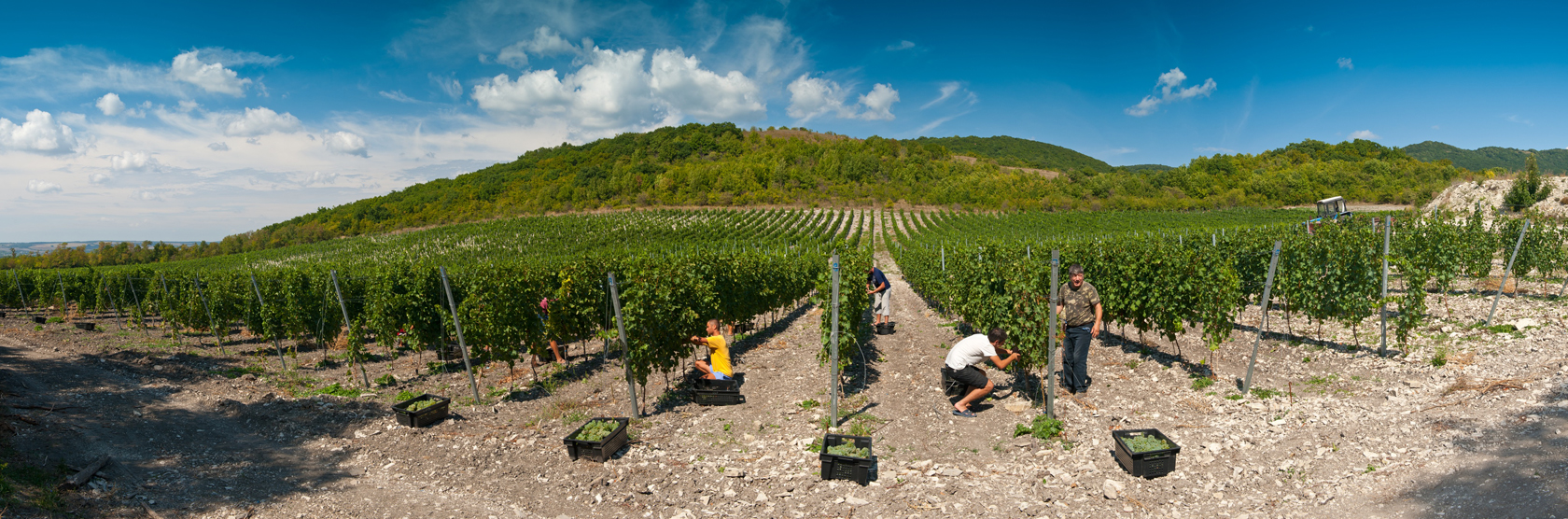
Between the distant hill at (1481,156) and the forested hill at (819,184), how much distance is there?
793 inches

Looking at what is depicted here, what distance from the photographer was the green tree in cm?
3116

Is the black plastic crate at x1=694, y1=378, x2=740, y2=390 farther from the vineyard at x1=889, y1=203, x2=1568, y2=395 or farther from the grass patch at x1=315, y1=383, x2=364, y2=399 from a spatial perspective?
the grass patch at x1=315, y1=383, x2=364, y2=399

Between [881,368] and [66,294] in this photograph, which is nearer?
[881,368]

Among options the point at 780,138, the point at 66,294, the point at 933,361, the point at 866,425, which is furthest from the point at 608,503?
the point at 780,138

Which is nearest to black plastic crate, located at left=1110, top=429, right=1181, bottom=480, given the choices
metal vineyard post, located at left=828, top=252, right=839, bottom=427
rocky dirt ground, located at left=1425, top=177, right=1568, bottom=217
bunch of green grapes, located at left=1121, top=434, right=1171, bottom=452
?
bunch of green grapes, located at left=1121, top=434, right=1171, bottom=452

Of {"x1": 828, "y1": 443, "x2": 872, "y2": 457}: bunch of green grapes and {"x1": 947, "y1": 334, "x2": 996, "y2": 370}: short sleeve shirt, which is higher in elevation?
{"x1": 947, "y1": 334, "x2": 996, "y2": 370}: short sleeve shirt

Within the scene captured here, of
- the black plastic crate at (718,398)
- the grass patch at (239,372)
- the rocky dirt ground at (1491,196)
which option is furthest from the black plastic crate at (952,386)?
the rocky dirt ground at (1491,196)

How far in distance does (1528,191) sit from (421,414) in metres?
53.6

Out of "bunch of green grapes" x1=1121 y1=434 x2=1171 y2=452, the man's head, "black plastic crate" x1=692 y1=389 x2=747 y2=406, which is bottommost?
"black plastic crate" x1=692 y1=389 x2=747 y2=406

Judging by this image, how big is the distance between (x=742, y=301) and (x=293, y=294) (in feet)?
31.7

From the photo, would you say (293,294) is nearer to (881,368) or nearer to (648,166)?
(881,368)

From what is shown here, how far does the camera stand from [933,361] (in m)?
9.38

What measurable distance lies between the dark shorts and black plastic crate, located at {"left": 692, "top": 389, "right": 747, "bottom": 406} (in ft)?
9.46

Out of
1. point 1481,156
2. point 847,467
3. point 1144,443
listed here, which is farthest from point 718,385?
point 1481,156
